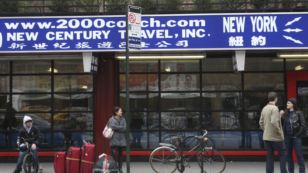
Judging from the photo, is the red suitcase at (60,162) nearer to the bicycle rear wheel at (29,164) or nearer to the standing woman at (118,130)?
the bicycle rear wheel at (29,164)

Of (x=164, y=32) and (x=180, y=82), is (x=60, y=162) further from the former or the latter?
(x=180, y=82)

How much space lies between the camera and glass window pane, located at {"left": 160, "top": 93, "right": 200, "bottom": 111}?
17625 millimetres

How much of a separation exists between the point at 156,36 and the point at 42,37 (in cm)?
315

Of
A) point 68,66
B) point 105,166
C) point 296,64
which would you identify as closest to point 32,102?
point 68,66

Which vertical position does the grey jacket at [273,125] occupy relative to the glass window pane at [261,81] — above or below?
below

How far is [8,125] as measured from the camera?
1803 centimetres

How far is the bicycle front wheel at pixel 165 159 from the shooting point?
14266 millimetres

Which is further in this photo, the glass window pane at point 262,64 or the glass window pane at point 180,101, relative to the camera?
the glass window pane at point 180,101

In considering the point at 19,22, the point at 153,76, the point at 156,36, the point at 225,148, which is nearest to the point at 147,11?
the point at 156,36

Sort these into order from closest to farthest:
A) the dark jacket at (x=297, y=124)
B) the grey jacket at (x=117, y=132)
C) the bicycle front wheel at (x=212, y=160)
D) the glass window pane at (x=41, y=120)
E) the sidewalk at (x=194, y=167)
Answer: the dark jacket at (x=297, y=124) → the grey jacket at (x=117, y=132) → the bicycle front wheel at (x=212, y=160) → the sidewalk at (x=194, y=167) → the glass window pane at (x=41, y=120)

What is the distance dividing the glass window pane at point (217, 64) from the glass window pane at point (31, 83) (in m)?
4.96

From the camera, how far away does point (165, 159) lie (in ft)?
46.9

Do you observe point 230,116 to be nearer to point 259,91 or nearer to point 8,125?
point 259,91

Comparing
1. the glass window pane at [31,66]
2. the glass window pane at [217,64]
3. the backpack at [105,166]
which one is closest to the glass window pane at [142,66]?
the glass window pane at [217,64]
